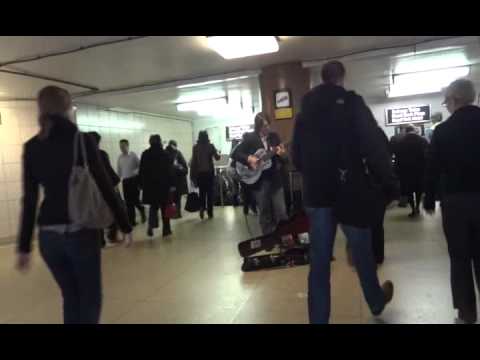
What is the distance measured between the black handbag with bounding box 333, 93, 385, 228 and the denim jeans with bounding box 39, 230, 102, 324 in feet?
4.03

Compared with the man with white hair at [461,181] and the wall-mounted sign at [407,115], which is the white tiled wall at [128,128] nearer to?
the wall-mounted sign at [407,115]

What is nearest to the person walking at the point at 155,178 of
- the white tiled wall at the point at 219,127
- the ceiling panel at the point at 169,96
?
the ceiling panel at the point at 169,96

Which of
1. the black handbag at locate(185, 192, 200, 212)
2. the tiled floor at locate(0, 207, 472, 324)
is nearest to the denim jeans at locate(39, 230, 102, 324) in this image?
the tiled floor at locate(0, 207, 472, 324)

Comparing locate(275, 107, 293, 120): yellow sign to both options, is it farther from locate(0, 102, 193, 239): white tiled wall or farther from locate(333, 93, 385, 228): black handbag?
locate(0, 102, 193, 239): white tiled wall

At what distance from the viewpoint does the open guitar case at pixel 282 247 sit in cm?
376

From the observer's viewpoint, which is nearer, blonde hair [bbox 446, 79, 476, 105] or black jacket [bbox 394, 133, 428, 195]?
blonde hair [bbox 446, 79, 476, 105]

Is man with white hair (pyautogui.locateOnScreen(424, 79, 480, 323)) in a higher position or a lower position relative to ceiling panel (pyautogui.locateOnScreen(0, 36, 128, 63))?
lower

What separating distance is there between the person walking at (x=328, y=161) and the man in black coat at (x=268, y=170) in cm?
211

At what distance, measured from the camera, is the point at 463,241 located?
216 cm

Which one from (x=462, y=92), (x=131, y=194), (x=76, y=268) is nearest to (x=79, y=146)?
(x=76, y=268)

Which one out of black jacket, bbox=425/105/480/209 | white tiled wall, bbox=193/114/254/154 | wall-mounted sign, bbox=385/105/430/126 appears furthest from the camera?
white tiled wall, bbox=193/114/254/154

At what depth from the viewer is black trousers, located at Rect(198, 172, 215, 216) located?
24.4 ft
